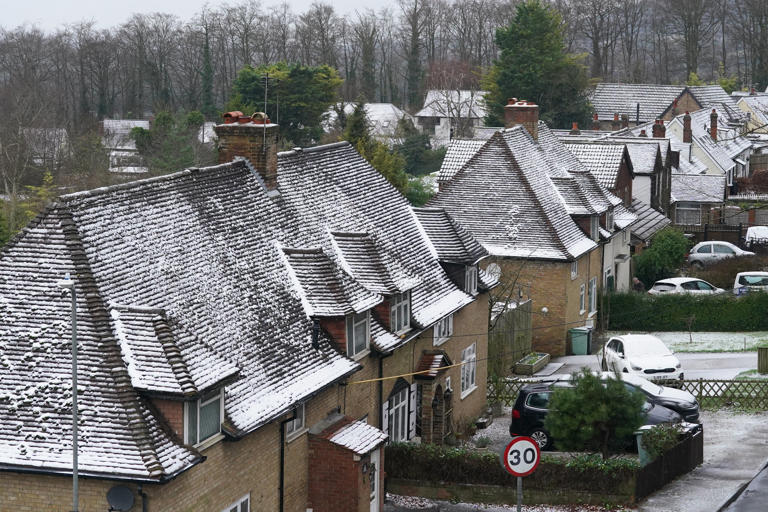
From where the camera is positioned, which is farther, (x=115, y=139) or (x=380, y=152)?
(x=115, y=139)

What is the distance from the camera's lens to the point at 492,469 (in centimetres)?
2614

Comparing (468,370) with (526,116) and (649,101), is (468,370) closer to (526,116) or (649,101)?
(526,116)

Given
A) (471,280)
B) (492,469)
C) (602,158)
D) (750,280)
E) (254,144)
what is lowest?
(492,469)

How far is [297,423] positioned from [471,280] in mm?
11292

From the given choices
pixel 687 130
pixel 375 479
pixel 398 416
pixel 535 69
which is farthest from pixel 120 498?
pixel 535 69

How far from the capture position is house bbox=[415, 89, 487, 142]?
94.6 meters

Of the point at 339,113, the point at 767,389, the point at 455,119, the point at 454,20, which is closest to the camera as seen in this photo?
the point at 767,389

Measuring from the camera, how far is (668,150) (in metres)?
60.0

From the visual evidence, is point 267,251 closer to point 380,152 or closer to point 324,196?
point 324,196

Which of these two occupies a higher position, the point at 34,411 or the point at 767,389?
the point at 34,411

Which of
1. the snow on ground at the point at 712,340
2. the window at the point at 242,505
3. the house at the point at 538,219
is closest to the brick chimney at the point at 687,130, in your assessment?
the house at the point at 538,219

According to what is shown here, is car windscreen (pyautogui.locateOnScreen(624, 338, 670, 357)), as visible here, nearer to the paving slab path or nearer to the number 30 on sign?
the paving slab path

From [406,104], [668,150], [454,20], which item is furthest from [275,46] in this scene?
[668,150]

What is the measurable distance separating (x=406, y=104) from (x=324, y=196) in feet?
297
